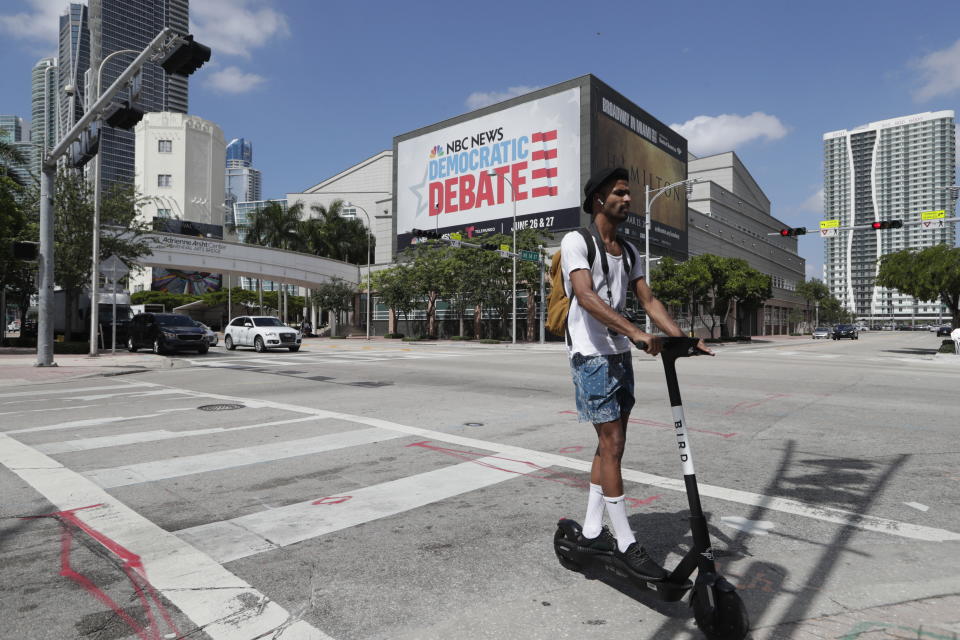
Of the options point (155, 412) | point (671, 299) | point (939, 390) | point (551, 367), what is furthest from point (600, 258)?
point (671, 299)

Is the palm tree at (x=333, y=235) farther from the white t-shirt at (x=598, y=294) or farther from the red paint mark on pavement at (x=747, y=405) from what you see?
the white t-shirt at (x=598, y=294)

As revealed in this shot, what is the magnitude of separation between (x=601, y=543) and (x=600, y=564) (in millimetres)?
95

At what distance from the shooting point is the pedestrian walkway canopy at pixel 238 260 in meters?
41.4

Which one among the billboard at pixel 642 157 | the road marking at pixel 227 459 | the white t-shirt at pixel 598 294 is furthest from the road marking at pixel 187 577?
the billboard at pixel 642 157

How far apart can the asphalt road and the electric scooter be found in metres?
0.13

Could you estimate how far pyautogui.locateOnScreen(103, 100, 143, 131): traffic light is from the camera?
13992 millimetres

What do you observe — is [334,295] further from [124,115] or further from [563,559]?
[563,559]

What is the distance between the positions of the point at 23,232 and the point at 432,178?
38.3 m

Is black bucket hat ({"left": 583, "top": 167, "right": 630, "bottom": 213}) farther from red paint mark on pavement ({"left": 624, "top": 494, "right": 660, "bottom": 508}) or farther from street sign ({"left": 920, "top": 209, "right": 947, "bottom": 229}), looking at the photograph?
street sign ({"left": 920, "top": 209, "right": 947, "bottom": 229})

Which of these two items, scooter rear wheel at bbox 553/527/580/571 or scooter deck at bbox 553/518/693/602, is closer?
scooter deck at bbox 553/518/693/602

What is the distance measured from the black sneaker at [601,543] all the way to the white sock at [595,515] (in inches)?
1.0

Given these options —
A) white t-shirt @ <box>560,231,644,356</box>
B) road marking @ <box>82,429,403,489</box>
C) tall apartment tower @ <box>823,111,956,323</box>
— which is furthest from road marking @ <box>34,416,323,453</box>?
tall apartment tower @ <box>823,111,956,323</box>

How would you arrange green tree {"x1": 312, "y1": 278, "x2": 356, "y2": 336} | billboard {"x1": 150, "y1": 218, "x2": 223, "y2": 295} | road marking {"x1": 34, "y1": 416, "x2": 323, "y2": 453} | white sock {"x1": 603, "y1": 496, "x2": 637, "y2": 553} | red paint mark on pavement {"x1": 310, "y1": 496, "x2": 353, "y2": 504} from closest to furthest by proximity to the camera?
white sock {"x1": 603, "y1": 496, "x2": 637, "y2": 553} < red paint mark on pavement {"x1": 310, "y1": 496, "x2": 353, "y2": 504} < road marking {"x1": 34, "y1": 416, "x2": 323, "y2": 453} < green tree {"x1": 312, "y1": 278, "x2": 356, "y2": 336} < billboard {"x1": 150, "y1": 218, "x2": 223, "y2": 295}

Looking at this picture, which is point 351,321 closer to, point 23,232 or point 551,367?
point 23,232
